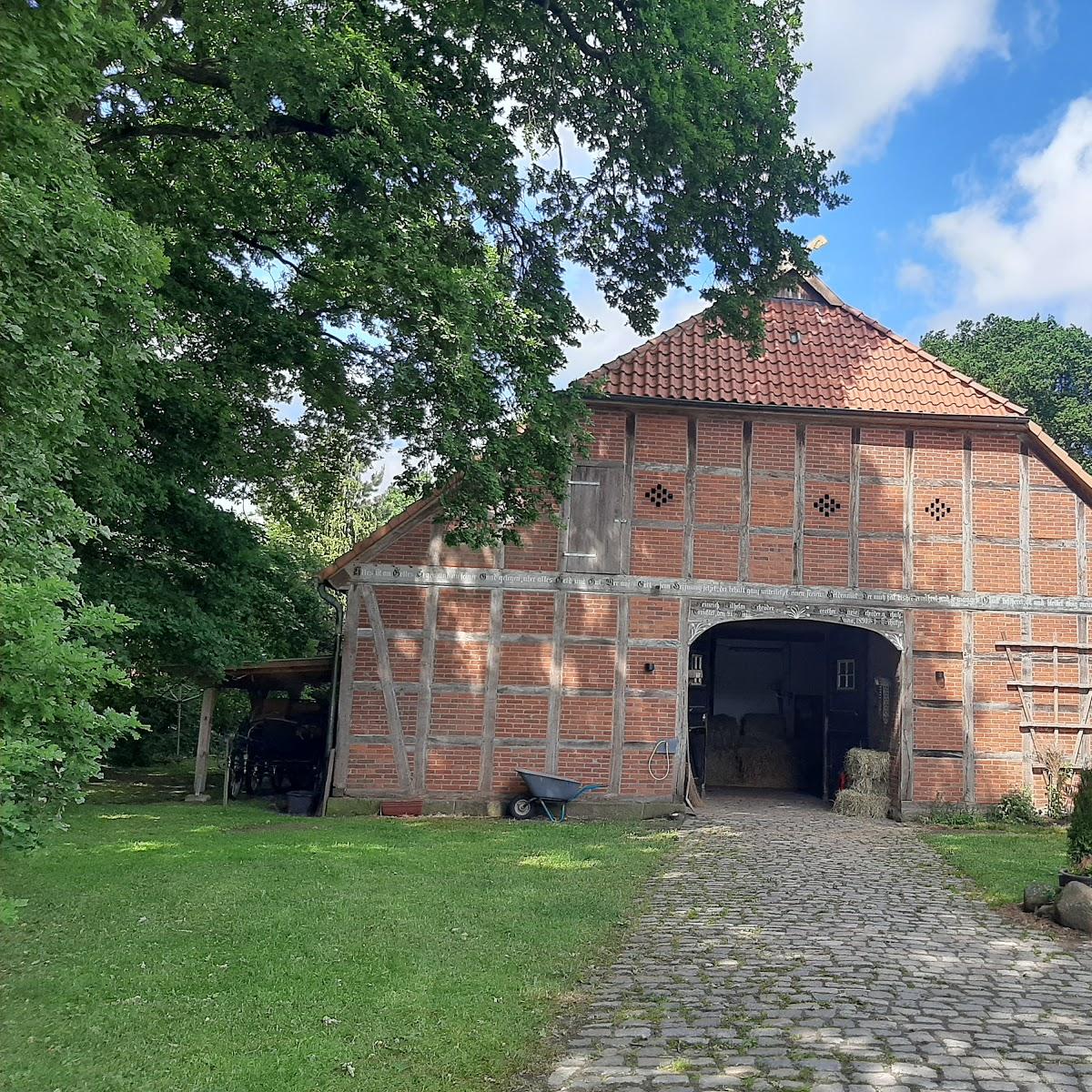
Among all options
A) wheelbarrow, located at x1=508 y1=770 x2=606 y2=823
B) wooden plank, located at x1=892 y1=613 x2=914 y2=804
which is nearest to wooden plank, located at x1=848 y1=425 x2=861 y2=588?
wooden plank, located at x1=892 y1=613 x2=914 y2=804

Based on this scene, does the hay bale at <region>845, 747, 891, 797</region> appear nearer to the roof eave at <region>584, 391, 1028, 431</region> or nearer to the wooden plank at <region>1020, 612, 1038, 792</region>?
the wooden plank at <region>1020, 612, 1038, 792</region>

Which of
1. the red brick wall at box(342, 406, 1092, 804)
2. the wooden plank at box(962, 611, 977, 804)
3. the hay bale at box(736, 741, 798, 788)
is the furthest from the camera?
the hay bale at box(736, 741, 798, 788)

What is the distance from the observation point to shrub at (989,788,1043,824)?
1252 cm

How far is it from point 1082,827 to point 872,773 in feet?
19.4

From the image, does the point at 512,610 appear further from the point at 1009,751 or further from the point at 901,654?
the point at 1009,751

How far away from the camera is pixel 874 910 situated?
7.52m

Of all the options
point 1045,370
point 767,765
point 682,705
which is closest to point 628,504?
point 682,705

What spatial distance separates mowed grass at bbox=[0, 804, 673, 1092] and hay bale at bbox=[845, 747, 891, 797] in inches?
178

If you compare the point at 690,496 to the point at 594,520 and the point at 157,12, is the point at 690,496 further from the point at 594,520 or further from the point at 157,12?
the point at 157,12

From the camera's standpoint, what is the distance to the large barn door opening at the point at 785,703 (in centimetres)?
1462

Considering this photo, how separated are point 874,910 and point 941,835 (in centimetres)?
471

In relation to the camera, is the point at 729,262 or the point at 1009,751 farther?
the point at 1009,751

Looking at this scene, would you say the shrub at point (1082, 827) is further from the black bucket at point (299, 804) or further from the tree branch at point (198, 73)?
the tree branch at point (198, 73)

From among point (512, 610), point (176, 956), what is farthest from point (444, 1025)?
point (512, 610)
